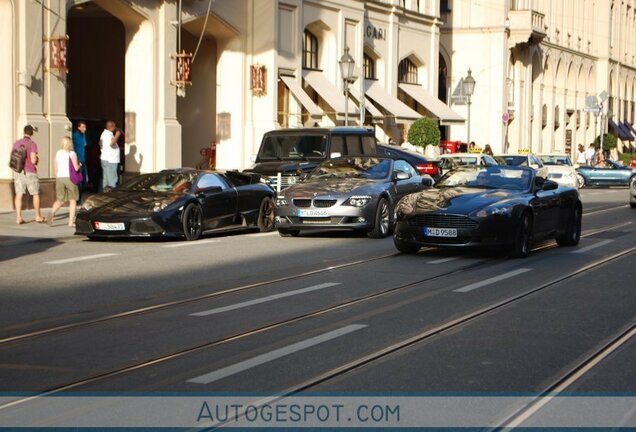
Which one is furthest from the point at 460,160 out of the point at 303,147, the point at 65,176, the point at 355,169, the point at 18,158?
the point at 18,158

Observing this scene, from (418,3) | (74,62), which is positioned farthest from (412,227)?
(418,3)

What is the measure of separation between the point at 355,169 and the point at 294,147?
5339mm

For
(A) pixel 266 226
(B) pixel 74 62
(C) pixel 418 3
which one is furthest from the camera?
(C) pixel 418 3

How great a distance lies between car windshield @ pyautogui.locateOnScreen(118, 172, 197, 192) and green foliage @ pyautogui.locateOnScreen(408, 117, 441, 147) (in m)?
23.6

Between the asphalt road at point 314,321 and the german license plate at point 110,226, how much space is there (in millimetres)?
1390

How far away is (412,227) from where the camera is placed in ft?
54.8

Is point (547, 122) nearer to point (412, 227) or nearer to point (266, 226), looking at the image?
Result: point (266, 226)

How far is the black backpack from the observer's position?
22016 millimetres

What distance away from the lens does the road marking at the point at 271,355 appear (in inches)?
310

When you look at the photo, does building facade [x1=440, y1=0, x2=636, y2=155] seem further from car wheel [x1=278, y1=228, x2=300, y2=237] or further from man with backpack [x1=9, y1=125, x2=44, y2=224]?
man with backpack [x1=9, y1=125, x2=44, y2=224]

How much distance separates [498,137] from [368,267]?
49.3 metres

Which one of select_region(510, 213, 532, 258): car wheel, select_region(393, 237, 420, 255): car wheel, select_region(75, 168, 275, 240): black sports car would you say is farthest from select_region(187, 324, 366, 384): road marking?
select_region(75, 168, 275, 240): black sports car

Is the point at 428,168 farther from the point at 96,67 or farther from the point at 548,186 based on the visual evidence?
the point at 548,186

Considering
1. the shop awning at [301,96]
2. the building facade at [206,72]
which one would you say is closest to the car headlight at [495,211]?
the building facade at [206,72]
